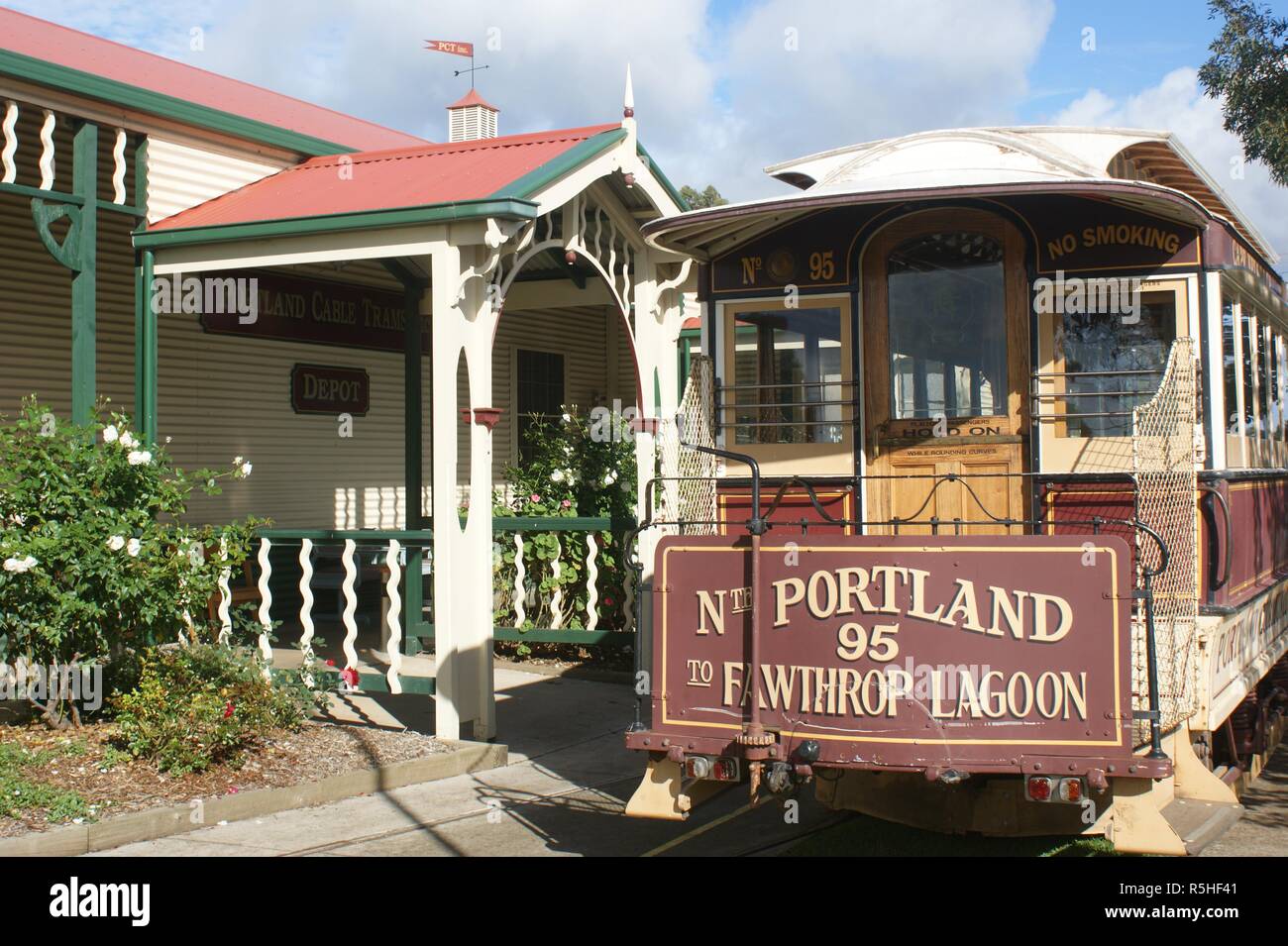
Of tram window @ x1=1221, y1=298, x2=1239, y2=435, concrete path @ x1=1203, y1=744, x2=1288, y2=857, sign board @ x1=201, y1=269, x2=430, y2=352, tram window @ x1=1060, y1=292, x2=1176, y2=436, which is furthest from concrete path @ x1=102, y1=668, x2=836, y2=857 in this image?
sign board @ x1=201, y1=269, x2=430, y2=352

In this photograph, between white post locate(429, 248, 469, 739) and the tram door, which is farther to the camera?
white post locate(429, 248, 469, 739)

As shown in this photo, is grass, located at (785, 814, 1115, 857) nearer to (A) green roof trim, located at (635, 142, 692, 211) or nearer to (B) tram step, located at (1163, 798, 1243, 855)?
(B) tram step, located at (1163, 798, 1243, 855)

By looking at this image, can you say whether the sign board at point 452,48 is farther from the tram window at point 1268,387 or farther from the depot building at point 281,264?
the tram window at point 1268,387

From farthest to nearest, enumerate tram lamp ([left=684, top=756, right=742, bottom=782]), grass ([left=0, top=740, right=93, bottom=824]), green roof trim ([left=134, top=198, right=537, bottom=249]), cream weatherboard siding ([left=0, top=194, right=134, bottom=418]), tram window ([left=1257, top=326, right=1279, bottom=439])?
1. cream weatherboard siding ([left=0, top=194, right=134, bottom=418])
2. tram window ([left=1257, top=326, right=1279, bottom=439])
3. green roof trim ([left=134, top=198, right=537, bottom=249])
4. grass ([left=0, top=740, right=93, bottom=824])
5. tram lamp ([left=684, top=756, right=742, bottom=782])

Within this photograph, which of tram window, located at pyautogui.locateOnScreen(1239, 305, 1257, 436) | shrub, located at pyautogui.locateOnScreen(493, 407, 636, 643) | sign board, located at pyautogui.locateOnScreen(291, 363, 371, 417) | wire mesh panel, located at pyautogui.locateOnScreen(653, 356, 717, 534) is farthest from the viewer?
sign board, located at pyautogui.locateOnScreen(291, 363, 371, 417)

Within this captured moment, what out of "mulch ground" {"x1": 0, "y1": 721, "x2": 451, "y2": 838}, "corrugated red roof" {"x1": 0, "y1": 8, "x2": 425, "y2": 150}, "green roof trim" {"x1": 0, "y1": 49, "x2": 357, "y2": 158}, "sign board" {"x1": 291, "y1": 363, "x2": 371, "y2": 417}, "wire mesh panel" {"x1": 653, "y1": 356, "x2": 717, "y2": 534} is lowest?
"mulch ground" {"x1": 0, "y1": 721, "x2": 451, "y2": 838}

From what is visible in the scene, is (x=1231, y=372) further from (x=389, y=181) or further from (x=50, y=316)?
(x=50, y=316)

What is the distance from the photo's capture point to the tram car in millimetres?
5195

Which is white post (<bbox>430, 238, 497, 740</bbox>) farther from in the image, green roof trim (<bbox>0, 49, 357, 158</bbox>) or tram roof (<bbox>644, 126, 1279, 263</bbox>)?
green roof trim (<bbox>0, 49, 357, 158</bbox>)

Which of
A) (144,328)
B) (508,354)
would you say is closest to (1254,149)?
(508,354)

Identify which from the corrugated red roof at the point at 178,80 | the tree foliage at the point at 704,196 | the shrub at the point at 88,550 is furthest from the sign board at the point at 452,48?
the tree foliage at the point at 704,196

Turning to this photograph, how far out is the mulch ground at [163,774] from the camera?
22.8 feet

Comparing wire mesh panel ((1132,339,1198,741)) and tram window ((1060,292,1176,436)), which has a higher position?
tram window ((1060,292,1176,436))

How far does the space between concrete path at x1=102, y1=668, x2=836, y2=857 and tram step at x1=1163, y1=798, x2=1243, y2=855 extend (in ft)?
5.88
